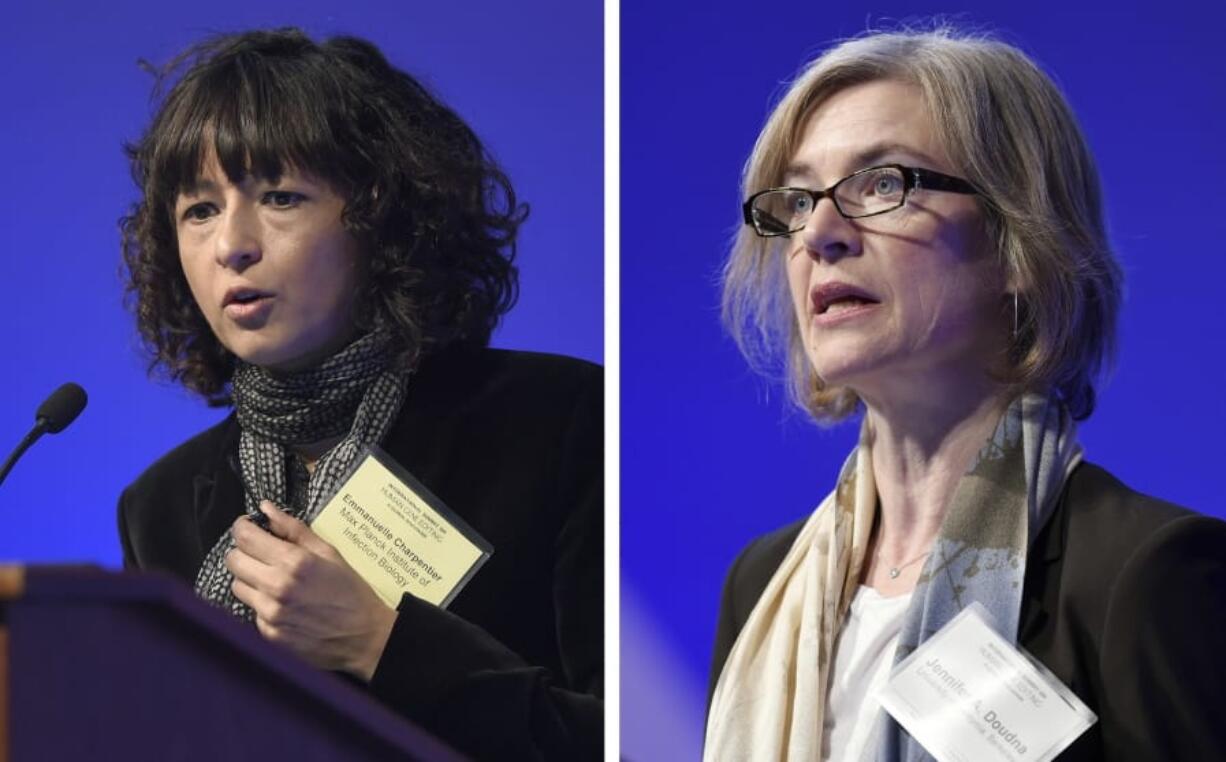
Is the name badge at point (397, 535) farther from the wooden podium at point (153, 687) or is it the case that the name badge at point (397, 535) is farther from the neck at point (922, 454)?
the wooden podium at point (153, 687)

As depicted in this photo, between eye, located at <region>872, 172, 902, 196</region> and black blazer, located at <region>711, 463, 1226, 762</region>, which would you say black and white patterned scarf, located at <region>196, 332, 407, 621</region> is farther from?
black blazer, located at <region>711, 463, 1226, 762</region>

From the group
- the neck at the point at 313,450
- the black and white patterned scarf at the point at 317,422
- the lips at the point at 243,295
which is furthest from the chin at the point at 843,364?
the lips at the point at 243,295

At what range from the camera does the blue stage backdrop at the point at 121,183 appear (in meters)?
3.00

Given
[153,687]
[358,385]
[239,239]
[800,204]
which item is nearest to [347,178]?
[239,239]

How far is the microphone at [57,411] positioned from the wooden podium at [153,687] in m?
2.10

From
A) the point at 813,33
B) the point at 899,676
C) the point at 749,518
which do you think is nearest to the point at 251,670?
the point at 899,676

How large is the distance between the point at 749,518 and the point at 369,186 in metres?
0.98

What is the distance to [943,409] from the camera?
8.23 feet

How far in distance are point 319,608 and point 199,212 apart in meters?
0.82

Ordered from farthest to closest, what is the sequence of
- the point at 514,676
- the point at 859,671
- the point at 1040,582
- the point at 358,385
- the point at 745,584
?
the point at 358,385, the point at 514,676, the point at 745,584, the point at 859,671, the point at 1040,582

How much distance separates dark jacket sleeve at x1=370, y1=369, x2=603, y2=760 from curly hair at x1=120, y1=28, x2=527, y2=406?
47 centimetres

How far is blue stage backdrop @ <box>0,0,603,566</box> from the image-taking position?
3.00m

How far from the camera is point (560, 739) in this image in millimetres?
2873

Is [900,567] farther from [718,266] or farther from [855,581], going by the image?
[718,266]
